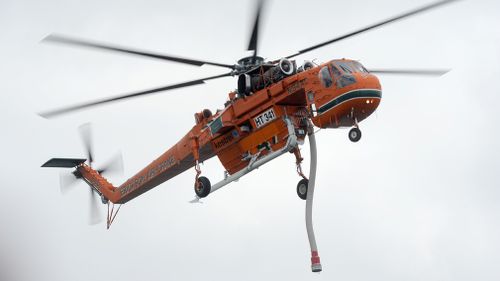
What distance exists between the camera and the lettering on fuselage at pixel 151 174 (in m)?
28.5

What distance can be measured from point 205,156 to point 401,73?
8.37 metres

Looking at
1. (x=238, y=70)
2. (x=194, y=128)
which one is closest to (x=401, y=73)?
(x=238, y=70)

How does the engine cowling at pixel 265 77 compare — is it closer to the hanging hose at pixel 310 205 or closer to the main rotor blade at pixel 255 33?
the main rotor blade at pixel 255 33

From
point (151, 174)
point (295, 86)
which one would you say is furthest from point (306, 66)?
point (151, 174)

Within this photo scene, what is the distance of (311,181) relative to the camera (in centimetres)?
2394

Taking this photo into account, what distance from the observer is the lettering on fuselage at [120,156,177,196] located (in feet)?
93.5

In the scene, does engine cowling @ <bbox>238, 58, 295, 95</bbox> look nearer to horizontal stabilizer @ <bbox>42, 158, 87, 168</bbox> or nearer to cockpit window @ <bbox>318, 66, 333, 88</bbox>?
cockpit window @ <bbox>318, 66, 333, 88</bbox>

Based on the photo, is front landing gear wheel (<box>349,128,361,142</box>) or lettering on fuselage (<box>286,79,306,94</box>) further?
lettering on fuselage (<box>286,79,306,94</box>)

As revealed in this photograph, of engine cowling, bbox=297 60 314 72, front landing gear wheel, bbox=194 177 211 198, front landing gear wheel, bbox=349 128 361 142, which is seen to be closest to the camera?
front landing gear wheel, bbox=349 128 361 142

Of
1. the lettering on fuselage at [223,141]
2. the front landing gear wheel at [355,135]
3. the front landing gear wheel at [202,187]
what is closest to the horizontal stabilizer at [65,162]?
the front landing gear wheel at [202,187]

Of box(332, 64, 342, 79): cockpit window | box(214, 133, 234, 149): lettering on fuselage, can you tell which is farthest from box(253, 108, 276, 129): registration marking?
box(332, 64, 342, 79): cockpit window

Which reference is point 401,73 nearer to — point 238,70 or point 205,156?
point 238,70

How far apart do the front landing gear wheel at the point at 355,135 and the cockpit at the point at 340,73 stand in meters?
1.41

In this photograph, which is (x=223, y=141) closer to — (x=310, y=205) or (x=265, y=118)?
(x=265, y=118)
